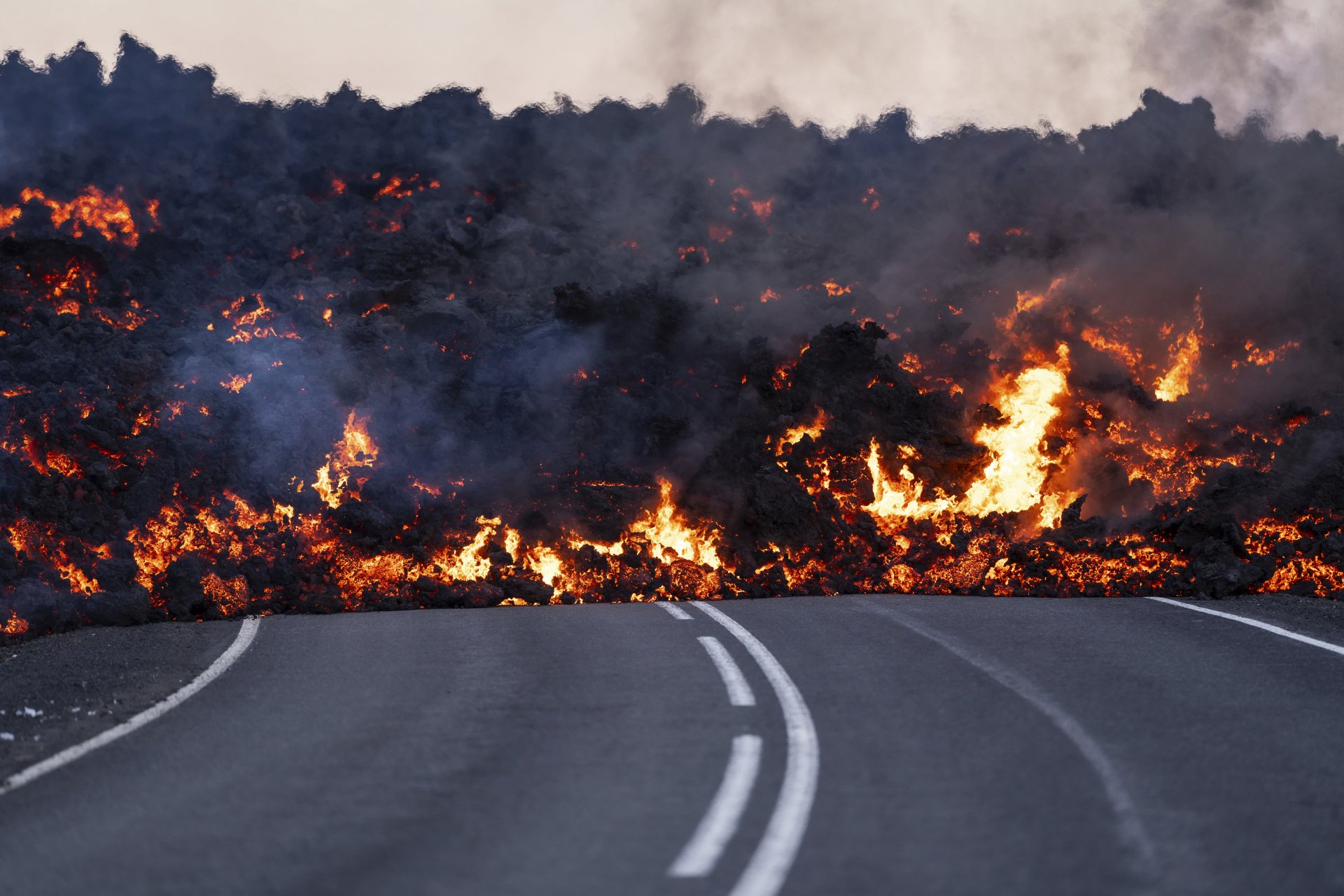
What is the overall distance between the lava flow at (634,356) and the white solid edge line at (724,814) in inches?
345

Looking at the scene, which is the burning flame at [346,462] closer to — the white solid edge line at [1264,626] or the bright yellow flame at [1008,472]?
the bright yellow flame at [1008,472]

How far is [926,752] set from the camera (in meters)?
7.27

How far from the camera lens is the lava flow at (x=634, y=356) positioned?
16.4 meters

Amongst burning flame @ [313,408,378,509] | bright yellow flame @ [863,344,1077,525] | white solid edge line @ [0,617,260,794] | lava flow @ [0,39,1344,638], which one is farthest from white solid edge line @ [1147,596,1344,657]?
burning flame @ [313,408,378,509]

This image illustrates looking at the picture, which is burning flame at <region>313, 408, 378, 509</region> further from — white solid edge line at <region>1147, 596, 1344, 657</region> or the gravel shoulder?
white solid edge line at <region>1147, 596, 1344, 657</region>

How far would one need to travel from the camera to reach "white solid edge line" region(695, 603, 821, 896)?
17.2ft

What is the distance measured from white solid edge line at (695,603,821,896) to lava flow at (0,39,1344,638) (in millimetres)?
7419

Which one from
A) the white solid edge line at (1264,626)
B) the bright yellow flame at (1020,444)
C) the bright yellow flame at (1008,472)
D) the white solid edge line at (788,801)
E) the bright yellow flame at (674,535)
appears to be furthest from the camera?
the bright yellow flame at (1020,444)

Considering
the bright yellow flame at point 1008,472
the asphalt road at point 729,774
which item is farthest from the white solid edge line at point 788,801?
the bright yellow flame at point 1008,472

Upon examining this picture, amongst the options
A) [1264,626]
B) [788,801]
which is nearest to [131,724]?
[788,801]

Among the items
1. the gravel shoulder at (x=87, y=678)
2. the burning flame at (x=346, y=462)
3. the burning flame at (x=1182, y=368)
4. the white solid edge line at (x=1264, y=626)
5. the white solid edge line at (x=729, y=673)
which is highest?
the burning flame at (x=1182, y=368)

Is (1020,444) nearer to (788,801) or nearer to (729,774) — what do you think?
(729,774)

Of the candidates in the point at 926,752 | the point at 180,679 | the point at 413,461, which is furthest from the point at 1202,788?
the point at 413,461

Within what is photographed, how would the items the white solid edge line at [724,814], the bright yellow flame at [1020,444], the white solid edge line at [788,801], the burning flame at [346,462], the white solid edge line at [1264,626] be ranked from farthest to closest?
the bright yellow flame at [1020,444], the burning flame at [346,462], the white solid edge line at [1264,626], the white solid edge line at [724,814], the white solid edge line at [788,801]
